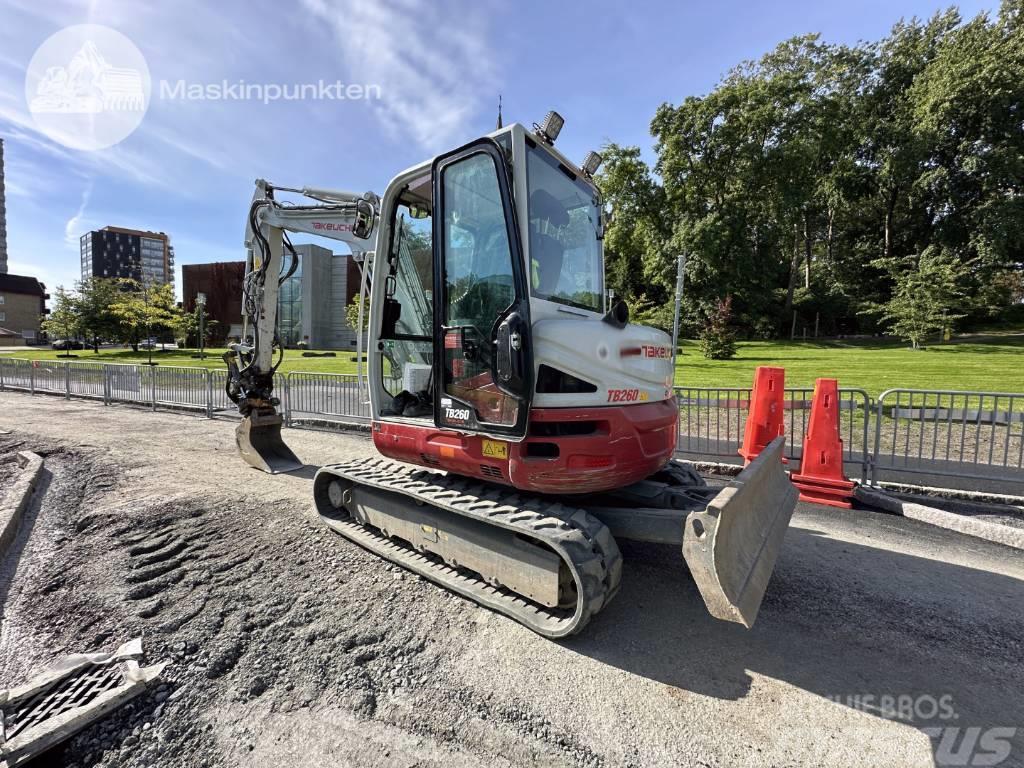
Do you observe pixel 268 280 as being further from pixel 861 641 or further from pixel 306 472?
pixel 861 641

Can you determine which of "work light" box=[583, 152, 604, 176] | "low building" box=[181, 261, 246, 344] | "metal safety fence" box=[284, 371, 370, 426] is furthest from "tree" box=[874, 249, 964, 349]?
"low building" box=[181, 261, 246, 344]

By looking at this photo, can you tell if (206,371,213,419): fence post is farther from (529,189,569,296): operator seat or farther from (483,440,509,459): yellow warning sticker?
(529,189,569,296): operator seat

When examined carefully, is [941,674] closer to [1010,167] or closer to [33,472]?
[33,472]

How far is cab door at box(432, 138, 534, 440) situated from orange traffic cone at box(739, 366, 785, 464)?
4.01 meters

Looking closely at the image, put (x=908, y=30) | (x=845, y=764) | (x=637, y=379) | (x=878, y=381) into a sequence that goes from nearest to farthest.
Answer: (x=845, y=764)
(x=637, y=379)
(x=878, y=381)
(x=908, y=30)

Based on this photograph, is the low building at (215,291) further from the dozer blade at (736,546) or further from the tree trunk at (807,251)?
the dozer blade at (736,546)

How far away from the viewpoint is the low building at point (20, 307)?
2768 inches

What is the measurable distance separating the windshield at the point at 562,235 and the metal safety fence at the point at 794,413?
2.15 meters

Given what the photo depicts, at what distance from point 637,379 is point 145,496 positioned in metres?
5.49

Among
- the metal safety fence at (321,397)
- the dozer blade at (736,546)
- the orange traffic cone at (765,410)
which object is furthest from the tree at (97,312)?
the dozer blade at (736,546)

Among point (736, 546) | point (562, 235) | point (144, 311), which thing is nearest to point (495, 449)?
point (736, 546)

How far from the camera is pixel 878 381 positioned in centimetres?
1261

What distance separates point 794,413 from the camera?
7.64m

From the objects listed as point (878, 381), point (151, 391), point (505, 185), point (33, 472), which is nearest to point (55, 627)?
point (505, 185)
